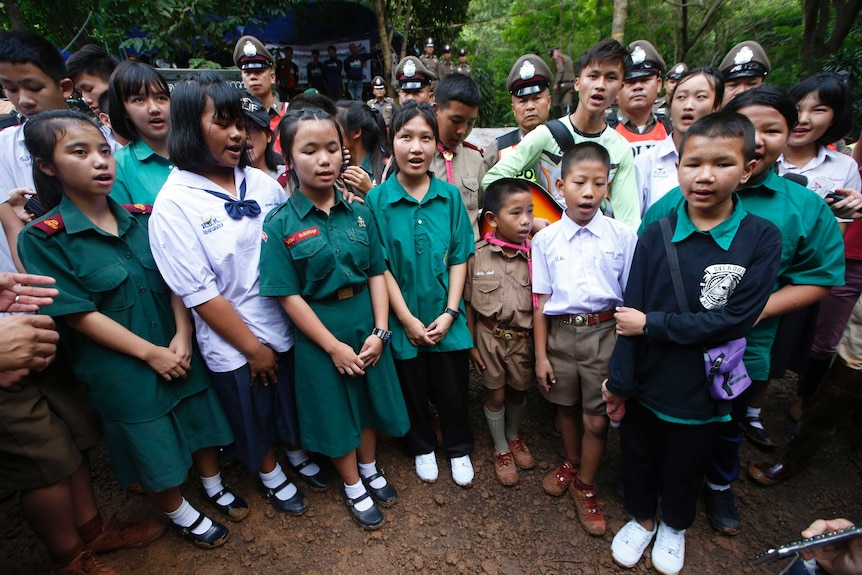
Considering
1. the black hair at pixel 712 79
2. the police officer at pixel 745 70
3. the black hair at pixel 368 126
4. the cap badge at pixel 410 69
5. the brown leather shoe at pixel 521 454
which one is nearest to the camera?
the brown leather shoe at pixel 521 454

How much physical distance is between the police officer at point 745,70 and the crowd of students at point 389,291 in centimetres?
86

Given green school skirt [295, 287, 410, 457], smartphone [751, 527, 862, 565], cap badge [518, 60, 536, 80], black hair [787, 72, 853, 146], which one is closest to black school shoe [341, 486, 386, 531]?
green school skirt [295, 287, 410, 457]

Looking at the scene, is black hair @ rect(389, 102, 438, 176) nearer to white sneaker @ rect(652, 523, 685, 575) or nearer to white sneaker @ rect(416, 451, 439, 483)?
white sneaker @ rect(416, 451, 439, 483)

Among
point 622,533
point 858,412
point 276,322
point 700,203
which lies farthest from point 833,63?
point 276,322

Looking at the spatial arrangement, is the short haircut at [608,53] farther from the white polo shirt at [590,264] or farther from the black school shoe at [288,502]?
the black school shoe at [288,502]

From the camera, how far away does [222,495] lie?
2.40 meters

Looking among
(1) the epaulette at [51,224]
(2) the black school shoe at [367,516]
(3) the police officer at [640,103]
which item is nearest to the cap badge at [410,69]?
(3) the police officer at [640,103]

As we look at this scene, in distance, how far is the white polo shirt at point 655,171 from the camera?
2771 millimetres

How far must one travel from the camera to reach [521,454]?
2730mm

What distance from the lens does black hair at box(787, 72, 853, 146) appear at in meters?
2.64

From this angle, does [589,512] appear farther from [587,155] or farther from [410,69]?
[410,69]

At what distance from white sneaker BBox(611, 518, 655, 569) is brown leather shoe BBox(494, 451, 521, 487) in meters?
0.60

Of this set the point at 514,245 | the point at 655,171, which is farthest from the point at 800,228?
the point at 514,245

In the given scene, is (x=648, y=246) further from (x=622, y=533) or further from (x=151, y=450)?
(x=151, y=450)
